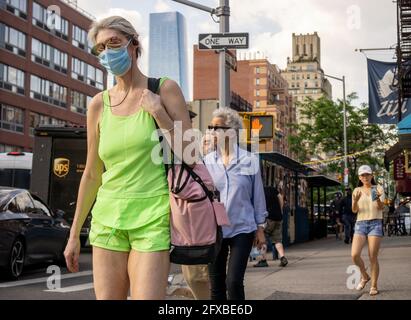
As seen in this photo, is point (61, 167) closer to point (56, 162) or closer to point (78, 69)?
point (56, 162)

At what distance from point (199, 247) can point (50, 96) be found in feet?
188

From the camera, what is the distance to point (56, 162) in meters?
17.9

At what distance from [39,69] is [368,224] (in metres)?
50.6

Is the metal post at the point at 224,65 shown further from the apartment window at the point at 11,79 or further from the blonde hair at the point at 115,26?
the apartment window at the point at 11,79

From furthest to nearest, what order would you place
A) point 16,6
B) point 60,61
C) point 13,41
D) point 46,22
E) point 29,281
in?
1. point 60,61
2. point 46,22
3. point 16,6
4. point 13,41
5. point 29,281

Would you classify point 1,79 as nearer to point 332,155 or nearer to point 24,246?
point 332,155

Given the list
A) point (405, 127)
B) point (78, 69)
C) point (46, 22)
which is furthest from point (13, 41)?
point (405, 127)

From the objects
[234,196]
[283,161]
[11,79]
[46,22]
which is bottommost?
[234,196]

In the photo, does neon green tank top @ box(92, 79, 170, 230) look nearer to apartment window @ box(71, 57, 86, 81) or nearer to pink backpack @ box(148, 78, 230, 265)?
pink backpack @ box(148, 78, 230, 265)

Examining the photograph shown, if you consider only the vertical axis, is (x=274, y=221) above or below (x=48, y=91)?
below

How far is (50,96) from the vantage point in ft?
193

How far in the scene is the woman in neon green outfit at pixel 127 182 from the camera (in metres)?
3.23

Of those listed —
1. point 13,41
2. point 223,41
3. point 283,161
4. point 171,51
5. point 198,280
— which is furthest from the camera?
point 171,51

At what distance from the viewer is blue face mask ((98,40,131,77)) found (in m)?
3.47
